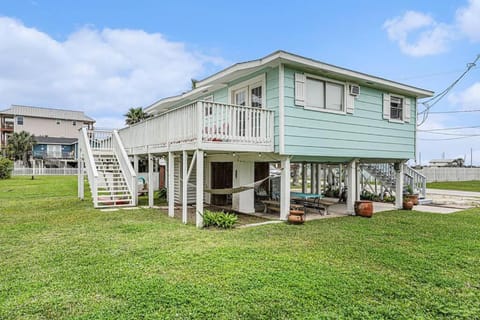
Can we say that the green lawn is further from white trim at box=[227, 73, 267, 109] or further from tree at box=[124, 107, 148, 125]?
tree at box=[124, 107, 148, 125]

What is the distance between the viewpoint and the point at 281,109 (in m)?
8.16

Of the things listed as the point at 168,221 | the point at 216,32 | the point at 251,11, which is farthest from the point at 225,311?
the point at 216,32

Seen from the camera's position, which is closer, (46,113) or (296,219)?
(296,219)

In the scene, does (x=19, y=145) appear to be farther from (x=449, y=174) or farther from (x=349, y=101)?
(x=449, y=174)

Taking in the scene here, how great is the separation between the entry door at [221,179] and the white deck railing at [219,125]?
3.26 metres

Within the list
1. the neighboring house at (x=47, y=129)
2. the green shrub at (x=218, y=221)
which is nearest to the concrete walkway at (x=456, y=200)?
the green shrub at (x=218, y=221)

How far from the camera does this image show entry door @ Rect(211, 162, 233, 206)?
466 inches

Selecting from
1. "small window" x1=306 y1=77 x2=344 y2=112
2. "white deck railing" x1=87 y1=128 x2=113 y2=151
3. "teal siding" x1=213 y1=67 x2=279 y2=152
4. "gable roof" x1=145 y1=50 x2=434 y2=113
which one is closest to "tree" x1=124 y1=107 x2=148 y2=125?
"white deck railing" x1=87 y1=128 x2=113 y2=151

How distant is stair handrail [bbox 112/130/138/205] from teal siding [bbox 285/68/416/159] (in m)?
5.99

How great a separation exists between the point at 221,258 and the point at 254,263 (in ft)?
1.87

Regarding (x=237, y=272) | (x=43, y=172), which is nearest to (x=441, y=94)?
(x=237, y=272)

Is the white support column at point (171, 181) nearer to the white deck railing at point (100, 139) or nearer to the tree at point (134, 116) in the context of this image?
the white deck railing at point (100, 139)

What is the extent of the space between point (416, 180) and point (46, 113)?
162 ft

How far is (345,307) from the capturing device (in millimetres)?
3406
